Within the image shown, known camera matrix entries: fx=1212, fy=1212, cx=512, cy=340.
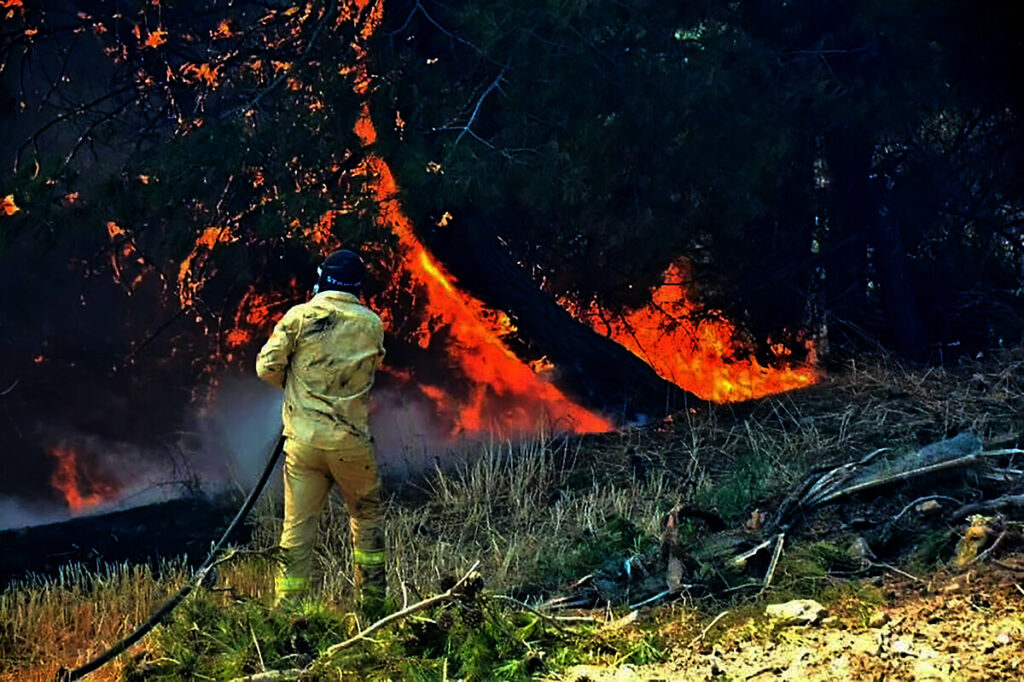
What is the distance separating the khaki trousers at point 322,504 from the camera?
6.38m

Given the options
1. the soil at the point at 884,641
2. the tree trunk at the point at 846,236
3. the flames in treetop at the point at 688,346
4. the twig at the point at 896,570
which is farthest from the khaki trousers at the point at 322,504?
the tree trunk at the point at 846,236

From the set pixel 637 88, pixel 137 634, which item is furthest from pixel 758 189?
pixel 137 634

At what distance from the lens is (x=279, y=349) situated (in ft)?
20.6

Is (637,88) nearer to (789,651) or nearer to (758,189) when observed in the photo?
(758,189)

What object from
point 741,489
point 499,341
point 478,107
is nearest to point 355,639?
point 741,489

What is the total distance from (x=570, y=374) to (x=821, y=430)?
8.94 ft

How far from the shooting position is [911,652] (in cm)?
464

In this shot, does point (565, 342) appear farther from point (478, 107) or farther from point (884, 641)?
point (884, 641)

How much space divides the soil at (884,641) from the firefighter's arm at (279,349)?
2.38 metres

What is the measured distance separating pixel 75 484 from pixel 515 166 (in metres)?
6.28

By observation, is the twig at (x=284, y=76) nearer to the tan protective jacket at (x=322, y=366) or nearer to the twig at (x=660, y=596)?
the tan protective jacket at (x=322, y=366)

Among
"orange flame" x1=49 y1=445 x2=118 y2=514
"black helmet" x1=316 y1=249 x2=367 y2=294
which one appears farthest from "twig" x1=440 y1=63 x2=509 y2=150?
"orange flame" x1=49 y1=445 x2=118 y2=514

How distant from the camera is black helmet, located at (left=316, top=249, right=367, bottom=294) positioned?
645 centimetres

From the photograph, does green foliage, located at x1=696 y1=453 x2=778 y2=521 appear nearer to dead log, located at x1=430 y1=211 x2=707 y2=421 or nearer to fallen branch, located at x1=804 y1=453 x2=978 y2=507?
fallen branch, located at x1=804 y1=453 x2=978 y2=507
